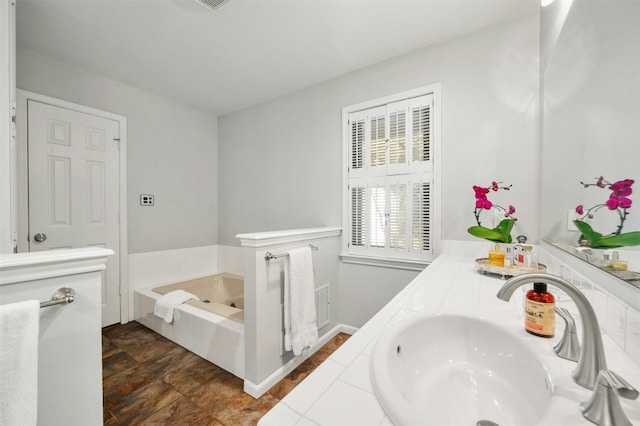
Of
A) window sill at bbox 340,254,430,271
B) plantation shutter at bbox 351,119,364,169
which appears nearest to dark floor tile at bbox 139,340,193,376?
window sill at bbox 340,254,430,271

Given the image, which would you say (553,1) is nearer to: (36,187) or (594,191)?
(594,191)

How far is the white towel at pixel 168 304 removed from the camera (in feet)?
6.97

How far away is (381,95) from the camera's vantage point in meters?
2.14

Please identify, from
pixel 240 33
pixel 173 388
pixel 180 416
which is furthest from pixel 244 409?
pixel 240 33

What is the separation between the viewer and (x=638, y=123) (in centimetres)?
59

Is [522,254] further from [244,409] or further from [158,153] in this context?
[158,153]

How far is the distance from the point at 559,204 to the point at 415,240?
915 millimetres

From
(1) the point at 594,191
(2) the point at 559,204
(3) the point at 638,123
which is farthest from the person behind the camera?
(2) the point at 559,204

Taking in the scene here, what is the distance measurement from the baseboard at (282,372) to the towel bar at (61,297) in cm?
121

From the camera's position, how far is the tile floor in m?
1.41

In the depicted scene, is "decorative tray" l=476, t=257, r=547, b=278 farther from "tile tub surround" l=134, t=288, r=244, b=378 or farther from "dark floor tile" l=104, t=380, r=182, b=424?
"dark floor tile" l=104, t=380, r=182, b=424

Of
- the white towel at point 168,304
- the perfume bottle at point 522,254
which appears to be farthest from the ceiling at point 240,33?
the white towel at point 168,304

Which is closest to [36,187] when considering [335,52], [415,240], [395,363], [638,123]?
[335,52]

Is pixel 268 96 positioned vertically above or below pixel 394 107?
above
